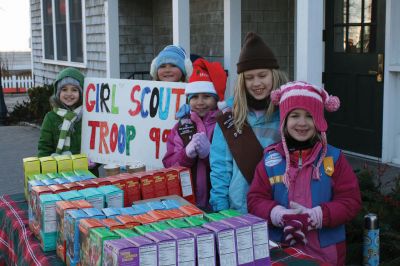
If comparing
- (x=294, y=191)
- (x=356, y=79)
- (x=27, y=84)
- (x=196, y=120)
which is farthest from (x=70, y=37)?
(x=27, y=84)

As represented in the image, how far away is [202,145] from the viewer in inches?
130

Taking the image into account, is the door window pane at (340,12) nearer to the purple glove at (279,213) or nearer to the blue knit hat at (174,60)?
the blue knit hat at (174,60)

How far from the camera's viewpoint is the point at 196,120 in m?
3.52

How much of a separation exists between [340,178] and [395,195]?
1.63m

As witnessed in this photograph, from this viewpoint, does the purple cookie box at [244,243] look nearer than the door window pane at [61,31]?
Yes

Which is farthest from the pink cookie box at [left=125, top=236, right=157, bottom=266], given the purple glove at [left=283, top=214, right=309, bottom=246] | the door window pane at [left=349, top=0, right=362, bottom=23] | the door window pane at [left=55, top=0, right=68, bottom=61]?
the door window pane at [left=55, top=0, right=68, bottom=61]

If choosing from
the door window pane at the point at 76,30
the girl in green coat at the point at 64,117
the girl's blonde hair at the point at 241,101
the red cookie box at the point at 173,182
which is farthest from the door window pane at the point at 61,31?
the girl's blonde hair at the point at 241,101

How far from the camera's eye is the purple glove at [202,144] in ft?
10.8

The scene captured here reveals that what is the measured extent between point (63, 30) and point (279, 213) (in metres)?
12.2

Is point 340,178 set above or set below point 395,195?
Answer: above

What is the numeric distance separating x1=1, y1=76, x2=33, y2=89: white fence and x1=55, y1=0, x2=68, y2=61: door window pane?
12.4m

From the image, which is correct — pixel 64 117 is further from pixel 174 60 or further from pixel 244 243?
pixel 244 243

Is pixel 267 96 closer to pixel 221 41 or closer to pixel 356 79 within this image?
pixel 356 79

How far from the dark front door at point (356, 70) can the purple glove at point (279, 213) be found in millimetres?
4742
